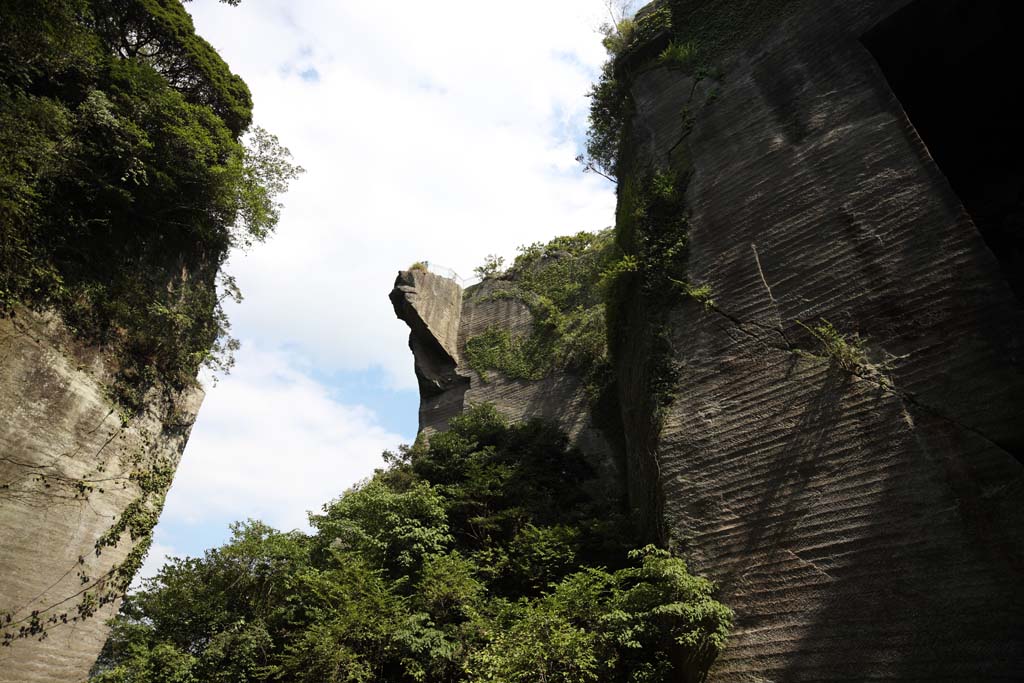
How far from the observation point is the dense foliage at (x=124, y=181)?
404 inches

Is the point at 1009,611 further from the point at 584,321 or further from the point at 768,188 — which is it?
the point at 584,321

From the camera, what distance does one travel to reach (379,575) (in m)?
10.8

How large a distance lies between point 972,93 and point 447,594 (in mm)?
12516

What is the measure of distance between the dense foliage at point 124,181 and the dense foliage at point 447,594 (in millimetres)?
4631

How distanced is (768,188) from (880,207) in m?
1.70

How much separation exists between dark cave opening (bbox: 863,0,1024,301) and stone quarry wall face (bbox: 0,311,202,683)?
14.5 m

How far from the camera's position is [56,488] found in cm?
959

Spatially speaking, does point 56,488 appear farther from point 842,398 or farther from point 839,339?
point 839,339

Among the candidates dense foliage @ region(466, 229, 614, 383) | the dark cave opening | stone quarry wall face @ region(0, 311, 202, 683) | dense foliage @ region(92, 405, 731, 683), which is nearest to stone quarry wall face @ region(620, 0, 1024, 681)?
the dark cave opening

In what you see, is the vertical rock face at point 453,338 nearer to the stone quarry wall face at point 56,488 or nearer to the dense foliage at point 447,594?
the dense foliage at point 447,594

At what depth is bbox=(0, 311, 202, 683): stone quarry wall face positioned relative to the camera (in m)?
8.84

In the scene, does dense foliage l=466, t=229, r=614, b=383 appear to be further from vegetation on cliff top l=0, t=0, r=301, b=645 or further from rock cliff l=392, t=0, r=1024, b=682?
vegetation on cliff top l=0, t=0, r=301, b=645

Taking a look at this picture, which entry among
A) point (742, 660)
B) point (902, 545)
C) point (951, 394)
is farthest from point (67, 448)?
point (951, 394)

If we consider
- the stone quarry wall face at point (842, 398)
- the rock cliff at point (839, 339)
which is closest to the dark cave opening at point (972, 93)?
the rock cliff at point (839, 339)
